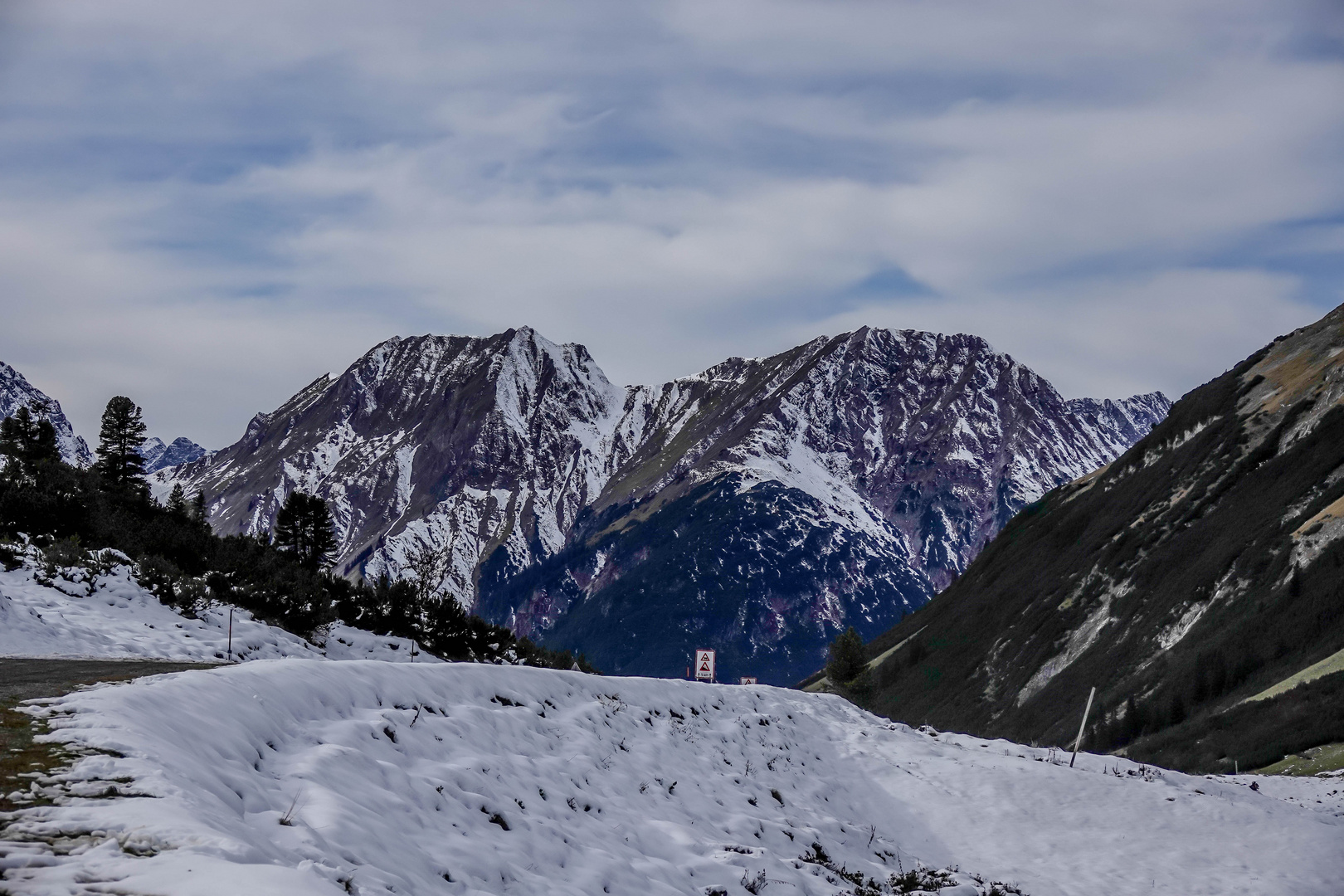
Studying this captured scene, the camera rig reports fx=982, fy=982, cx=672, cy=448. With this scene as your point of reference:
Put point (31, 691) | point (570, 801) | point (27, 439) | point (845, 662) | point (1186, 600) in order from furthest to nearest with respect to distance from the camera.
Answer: point (1186, 600), point (845, 662), point (27, 439), point (570, 801), point (31, 691)

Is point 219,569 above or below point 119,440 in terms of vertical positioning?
below

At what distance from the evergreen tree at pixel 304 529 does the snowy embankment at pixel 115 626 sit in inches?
660

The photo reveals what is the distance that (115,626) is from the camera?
895 inches

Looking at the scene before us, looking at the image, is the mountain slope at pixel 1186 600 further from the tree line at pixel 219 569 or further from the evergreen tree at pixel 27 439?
the evergreen tree at pixel 27 439

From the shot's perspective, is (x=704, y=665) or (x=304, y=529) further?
(x=304, y=529)

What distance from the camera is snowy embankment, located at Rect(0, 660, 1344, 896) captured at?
28.8 ft

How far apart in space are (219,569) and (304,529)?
48.5ft

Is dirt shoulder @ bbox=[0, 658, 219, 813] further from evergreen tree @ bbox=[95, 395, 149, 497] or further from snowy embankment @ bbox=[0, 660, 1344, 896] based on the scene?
evergreen tree @ bbox=[95, 395, 149, 497]

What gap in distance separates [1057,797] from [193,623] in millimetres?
20968

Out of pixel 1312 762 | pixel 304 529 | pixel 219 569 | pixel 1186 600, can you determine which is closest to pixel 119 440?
pixel 304 529

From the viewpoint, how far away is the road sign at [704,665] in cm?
Result: 3069

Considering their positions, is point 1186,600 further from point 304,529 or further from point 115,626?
point 115,626

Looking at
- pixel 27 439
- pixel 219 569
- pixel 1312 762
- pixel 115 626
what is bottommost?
pixel 1312 762

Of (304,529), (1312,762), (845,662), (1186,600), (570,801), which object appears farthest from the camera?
(1186,600)
